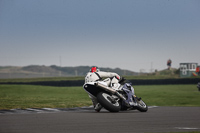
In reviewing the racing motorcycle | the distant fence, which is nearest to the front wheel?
the racing motorcycle

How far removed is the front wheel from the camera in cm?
972

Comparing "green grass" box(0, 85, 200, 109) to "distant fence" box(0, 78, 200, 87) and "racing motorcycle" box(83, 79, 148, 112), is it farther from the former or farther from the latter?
"distant fence" box(0, 78, 200, 87)

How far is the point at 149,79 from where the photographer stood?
38188 mm

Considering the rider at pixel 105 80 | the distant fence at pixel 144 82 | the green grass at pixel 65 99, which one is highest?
the rider at pixel 105 80

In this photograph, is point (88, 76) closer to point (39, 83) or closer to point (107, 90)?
point (107, 90)

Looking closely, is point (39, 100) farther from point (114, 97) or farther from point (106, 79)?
point (114, 97)

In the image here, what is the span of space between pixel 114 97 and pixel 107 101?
28 cm

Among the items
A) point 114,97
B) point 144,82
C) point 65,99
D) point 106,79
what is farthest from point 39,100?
point 144,82

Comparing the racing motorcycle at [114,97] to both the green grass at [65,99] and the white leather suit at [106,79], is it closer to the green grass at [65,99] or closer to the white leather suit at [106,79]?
the white leather suit at [106,79]

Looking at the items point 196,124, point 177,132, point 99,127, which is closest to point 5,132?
point 99,127

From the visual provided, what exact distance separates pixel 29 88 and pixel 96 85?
56.3 feet

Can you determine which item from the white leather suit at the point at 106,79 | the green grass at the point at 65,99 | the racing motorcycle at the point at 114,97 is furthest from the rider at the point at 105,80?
the green grass at the point at 65,99

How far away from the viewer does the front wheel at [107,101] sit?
9716 millimetres

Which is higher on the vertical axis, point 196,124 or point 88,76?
point 88,76
